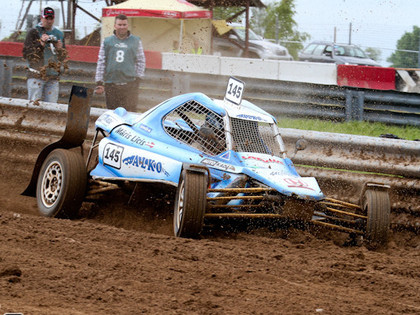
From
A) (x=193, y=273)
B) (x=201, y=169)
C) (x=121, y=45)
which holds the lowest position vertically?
(x=193, y=273)

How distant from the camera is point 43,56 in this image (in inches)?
439

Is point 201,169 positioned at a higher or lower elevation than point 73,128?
lower

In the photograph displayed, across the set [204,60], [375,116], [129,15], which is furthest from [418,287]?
[129,15]

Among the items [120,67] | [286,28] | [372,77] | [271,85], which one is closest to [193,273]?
[120,67]

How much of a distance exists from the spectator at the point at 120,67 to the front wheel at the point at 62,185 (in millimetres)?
3740

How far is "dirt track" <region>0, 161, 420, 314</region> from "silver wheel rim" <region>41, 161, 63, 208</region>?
66cm

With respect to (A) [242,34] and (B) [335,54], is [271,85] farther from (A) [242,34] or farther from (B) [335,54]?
(B) [335,54]

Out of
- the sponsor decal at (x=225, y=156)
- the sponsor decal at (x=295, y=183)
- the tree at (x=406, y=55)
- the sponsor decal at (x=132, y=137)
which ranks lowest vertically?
the sponsor decal at (x=295, y=183)

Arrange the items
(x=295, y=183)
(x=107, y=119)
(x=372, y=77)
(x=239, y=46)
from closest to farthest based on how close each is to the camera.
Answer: (x=295, y=183), (x=107, y=119), (x=372, y=77), (x=239, y=46)

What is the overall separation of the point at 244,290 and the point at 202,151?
273 cm

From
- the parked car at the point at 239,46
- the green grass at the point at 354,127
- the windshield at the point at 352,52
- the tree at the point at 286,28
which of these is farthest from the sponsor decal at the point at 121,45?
the tree at the point at 286,28

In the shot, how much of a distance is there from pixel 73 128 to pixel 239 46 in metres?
17.6

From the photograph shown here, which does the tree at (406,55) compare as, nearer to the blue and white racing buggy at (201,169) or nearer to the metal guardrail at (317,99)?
the metal guardrail at (317,99)

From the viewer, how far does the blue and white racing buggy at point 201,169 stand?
6324 millimetres
